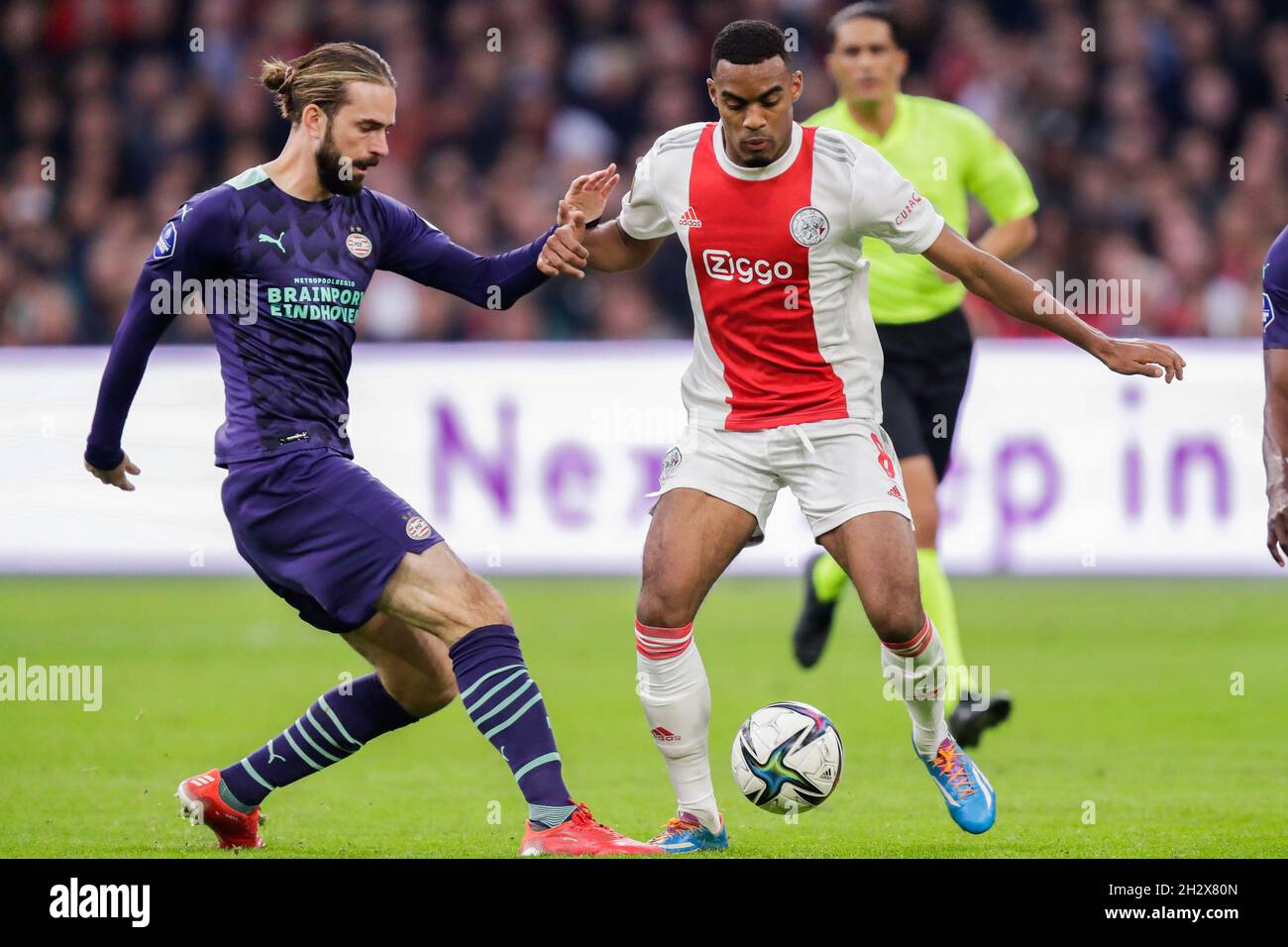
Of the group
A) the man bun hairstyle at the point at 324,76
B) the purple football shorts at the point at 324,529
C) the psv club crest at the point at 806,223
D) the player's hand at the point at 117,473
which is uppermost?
the man bun hairstyle at the point at 324,76

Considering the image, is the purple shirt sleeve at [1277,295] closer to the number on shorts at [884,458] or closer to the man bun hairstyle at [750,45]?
the number on shorts at [884,458]

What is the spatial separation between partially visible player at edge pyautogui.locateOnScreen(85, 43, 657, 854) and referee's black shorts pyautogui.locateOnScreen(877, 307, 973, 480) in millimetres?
2417

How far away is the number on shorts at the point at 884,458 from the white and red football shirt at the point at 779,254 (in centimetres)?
9

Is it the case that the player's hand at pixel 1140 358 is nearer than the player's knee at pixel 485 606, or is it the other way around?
the player's knee at pixel 485 606

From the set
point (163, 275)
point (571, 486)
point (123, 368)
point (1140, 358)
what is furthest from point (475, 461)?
point (1140, 358)

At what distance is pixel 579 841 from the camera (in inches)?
212

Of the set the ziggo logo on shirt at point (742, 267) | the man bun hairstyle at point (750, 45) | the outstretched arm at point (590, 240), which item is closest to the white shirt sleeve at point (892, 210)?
the ziggo logo on shirt at point (742, 267)

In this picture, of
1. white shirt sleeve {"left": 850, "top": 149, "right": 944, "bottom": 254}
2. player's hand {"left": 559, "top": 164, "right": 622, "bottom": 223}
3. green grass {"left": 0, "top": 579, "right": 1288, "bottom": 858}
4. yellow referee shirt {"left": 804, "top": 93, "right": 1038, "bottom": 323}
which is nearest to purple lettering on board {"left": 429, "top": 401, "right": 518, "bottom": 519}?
green grass {"left": 0, "top": 579, "right": 1288, "bottom": 858}

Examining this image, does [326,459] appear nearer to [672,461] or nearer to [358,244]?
[358,244]

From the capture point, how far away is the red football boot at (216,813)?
599cm

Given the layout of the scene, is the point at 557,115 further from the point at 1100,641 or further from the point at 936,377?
the point at 936,377

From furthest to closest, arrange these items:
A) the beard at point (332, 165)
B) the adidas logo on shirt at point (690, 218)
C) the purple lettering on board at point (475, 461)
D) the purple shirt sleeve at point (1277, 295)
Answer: the purple lettering on board at point (475, 461) → the adidas logo on shirt at point (690, 218) → the beard at point (332, 165) → the purple shirt sleeve at point (1277, 295)

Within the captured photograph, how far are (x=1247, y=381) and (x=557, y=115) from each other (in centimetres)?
680

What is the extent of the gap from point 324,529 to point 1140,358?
→ 2.43 metres
